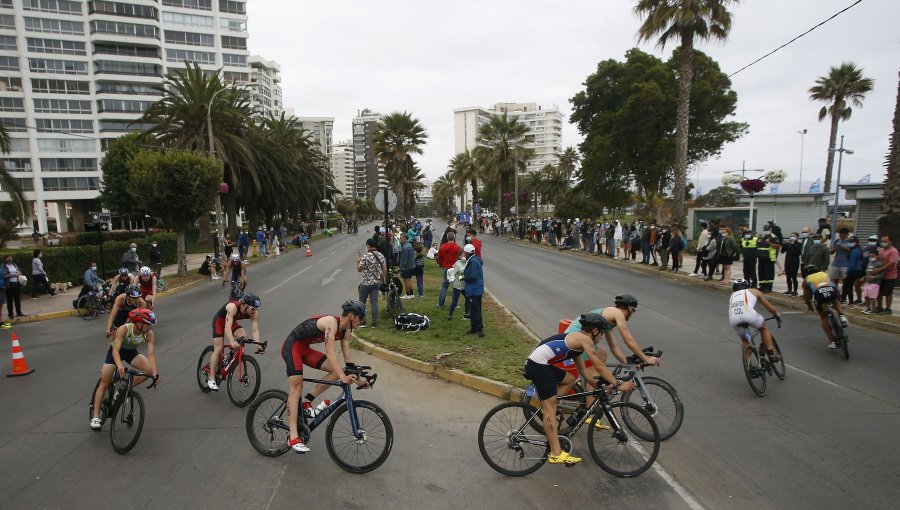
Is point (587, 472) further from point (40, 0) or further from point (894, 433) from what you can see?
point (40, 0)

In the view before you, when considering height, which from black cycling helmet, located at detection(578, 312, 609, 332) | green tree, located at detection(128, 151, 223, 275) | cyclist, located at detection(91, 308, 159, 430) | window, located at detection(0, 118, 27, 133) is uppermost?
window, located at detection(0, 118, 27, 133)

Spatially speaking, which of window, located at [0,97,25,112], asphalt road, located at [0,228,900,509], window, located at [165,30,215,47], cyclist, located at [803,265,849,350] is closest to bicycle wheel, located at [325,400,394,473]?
asphalt road, located at [0,228,900,509]

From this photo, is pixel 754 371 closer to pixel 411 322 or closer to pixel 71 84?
pixel 411 322

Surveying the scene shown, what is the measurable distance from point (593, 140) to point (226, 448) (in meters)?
40.7

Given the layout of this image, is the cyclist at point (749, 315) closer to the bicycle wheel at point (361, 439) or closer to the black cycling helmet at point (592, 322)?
the black cycling helmet at point (592, 322)

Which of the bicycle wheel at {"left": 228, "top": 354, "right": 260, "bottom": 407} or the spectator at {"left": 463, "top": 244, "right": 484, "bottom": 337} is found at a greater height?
the spectator at {"left": 463, "top": 244, "right": 484, "bottom": 337}

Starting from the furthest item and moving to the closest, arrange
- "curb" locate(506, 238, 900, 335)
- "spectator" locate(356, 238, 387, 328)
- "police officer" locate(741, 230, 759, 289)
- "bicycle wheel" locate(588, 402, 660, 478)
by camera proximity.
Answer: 1. "police officer" locate(741, 230, 759, 289)
2. "spectator" locate(356, 238, 387, 328)
3. "curb" locate(506, 238, 900, 335)
4. "bicycle wheel" locate(588, 402, 660, 478)

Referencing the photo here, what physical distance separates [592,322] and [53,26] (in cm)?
7885

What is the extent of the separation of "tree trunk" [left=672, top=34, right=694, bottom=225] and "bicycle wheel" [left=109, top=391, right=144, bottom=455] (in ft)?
72.5

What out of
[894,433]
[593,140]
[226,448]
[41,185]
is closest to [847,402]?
[894,433]

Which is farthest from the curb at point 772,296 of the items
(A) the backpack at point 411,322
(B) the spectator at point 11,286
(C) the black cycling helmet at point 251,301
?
(B) the spectator at point 11,286

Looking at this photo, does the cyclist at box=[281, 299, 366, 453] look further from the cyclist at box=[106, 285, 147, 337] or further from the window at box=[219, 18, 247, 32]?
the window at box=[219, 18, 247, 32]

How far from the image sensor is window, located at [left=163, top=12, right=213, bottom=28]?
225ft

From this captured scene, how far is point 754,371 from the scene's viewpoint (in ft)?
21.6
